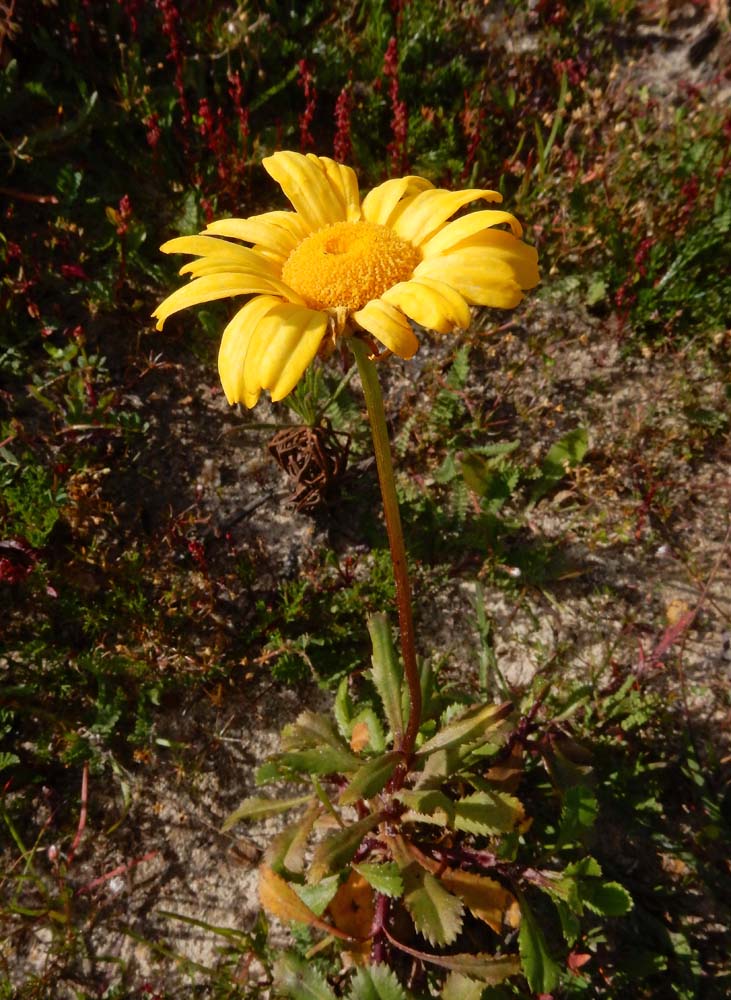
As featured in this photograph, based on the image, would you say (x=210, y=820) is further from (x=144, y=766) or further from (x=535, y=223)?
(x=535, y=223)

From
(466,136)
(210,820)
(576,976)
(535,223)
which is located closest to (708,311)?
(535,223)

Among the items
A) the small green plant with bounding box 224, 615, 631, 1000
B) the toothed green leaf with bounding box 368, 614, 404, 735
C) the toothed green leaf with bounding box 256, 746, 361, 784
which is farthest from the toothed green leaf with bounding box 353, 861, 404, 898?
the toothed green leaf with bounding box 368, 614, 404, 735

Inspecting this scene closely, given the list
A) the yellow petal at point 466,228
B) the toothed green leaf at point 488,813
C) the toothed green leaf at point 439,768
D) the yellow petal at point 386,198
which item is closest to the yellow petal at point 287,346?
the yellow petal at point 466,228

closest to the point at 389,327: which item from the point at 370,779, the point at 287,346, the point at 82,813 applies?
the point at 287,346

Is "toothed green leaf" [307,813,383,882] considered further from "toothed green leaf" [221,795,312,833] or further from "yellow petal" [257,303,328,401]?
"yellow petal" [257,303,328,401]

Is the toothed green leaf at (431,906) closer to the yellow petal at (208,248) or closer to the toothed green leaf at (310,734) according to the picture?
the toothed green leaf at (310,734)

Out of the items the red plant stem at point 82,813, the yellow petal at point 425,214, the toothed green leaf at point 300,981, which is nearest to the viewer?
the yellow petal at point 425,214

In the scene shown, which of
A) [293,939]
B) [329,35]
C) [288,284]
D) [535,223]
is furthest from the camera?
[329,35]
